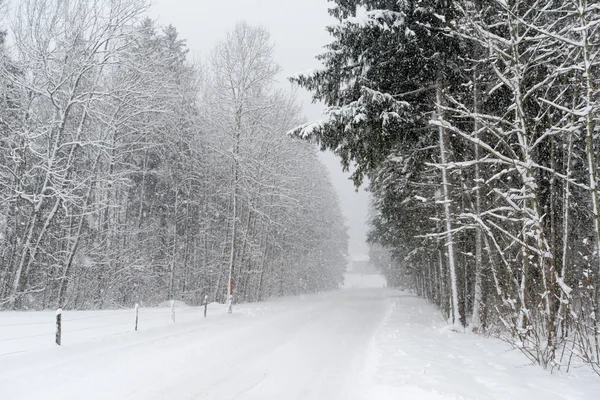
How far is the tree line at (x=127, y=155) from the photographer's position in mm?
13922

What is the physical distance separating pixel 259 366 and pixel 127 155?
17083 millimetres

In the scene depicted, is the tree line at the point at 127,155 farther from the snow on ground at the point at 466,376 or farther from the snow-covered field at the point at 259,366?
the snow on ground at the point at 466,376

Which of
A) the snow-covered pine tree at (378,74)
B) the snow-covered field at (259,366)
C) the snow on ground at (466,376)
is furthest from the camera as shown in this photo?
the snow-covered pine tree at (378,74)

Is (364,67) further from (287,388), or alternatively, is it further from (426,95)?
(287,388)

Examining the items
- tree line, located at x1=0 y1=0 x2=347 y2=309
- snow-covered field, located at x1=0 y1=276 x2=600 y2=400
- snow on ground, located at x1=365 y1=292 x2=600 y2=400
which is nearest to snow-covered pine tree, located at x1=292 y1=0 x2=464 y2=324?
snow on ground, located at x1=365 y1=292 x2=600 y2=400

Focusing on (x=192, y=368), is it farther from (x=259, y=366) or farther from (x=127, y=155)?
(x=127, y=155)

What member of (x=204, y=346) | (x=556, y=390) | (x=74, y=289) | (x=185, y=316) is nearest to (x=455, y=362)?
(x=556, y=390)

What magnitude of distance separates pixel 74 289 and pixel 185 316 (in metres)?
7.35

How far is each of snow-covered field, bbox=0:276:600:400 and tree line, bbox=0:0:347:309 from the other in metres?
5.75

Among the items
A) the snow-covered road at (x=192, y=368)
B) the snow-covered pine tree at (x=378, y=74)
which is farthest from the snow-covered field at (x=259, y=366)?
the snow-covered pine tree at (x=378, y=74)

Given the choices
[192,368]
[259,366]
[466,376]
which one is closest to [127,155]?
[192,368]

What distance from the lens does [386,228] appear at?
22.1 meters

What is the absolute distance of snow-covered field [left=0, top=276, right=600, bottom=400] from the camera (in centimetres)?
509

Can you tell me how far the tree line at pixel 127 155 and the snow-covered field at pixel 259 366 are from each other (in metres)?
5.75
